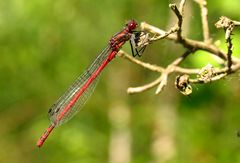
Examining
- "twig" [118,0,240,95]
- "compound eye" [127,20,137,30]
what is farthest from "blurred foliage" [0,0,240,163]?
"twig" [118,0,240,95]

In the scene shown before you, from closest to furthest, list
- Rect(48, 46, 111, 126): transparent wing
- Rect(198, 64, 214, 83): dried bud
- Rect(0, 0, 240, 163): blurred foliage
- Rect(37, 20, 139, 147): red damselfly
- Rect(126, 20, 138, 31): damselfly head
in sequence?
1. Rect(198, 64, 214, 83): dried bud
2. Rect(126, 20, 138, 31): damselfly head
3. Rect(37, 20, 139, 147): red damselfly
4. Rect(48, 46, 111, 126): transparent wing
5. Rect(0, 0, 240, 163): blurred foliage

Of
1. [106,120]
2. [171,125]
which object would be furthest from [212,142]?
[106,120]

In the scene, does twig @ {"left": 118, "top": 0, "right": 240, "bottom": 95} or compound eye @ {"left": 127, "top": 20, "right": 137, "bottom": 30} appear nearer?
twig @ {"left": 118, "top": 0, "right": 240, "bottom": 95}

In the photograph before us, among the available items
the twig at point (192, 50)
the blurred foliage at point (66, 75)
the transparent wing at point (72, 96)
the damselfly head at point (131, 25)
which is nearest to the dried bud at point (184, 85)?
the twig at point (192, 50)

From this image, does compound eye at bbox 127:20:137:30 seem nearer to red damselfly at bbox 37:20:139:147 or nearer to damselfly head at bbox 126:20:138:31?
damselfly head at bbox 126:20:138:31

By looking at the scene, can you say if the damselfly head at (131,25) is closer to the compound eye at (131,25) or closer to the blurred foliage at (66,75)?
the compound eye at (131,25)

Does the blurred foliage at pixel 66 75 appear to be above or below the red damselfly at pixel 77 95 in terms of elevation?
below

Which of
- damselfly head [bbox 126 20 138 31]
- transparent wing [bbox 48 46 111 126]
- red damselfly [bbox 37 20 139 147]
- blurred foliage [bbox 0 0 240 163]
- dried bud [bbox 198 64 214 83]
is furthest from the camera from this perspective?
blurred foliage [bbox 0 0 240 163]

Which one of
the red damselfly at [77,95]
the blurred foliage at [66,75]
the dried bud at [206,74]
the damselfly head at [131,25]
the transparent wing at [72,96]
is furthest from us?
the blurred foliage at [66,75]

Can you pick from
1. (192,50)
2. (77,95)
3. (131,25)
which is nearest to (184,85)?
(192,50)
